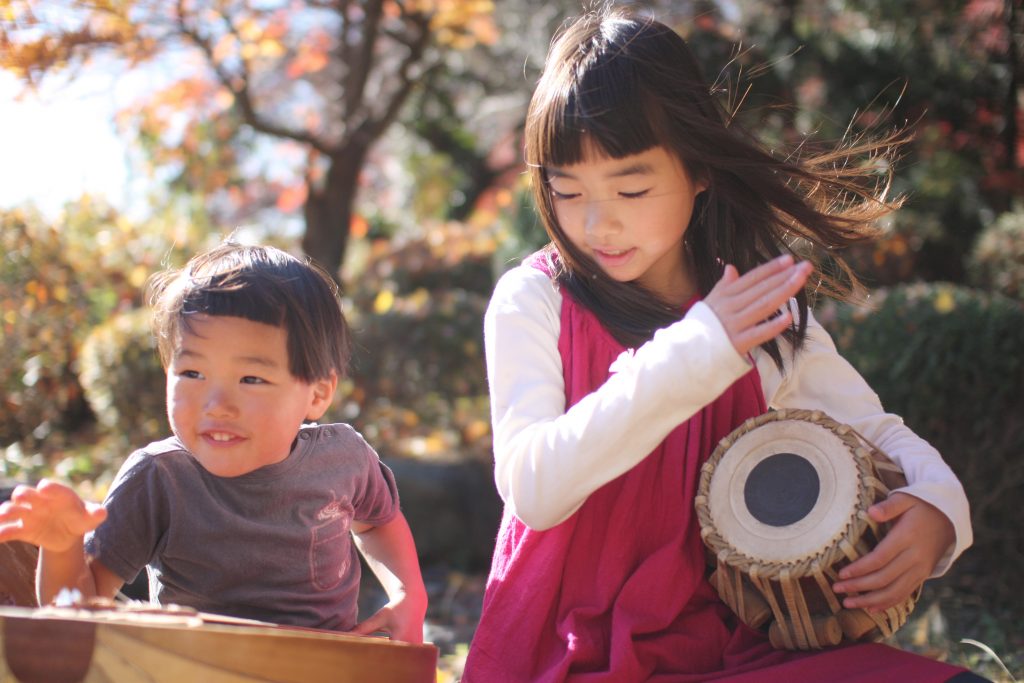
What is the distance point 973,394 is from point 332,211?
16.3 ft

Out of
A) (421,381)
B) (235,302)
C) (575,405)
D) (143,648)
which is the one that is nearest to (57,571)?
(143,648)

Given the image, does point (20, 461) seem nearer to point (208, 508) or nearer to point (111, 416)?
point (111, 416)

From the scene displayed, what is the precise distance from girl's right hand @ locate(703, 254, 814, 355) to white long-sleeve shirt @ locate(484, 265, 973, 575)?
0.02 m

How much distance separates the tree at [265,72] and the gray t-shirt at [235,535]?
2.30 metres

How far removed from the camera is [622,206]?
212 cm

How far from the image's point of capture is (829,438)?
78.4 inches

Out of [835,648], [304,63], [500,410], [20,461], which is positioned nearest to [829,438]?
[835,648]

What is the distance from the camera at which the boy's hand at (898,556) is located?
188 centimetres

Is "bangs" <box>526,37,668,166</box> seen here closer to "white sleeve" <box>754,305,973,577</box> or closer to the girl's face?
the girl's face

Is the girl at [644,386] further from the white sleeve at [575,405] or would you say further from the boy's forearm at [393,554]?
the boy's forearm at [393,554]

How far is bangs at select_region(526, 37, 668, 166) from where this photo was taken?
210cm

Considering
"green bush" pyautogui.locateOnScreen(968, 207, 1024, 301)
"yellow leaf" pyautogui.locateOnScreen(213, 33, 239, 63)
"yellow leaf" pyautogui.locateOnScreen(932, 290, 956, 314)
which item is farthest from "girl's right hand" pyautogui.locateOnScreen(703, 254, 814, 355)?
"yellow leaf" pyautogui.locateOnScreen(213, 33, 239, 63)

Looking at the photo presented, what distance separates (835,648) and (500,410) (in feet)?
2.39

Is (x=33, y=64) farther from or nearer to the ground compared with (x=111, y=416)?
farther from the ground
